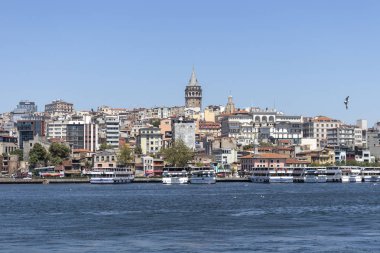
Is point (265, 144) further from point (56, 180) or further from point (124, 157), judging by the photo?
point (56, 180)

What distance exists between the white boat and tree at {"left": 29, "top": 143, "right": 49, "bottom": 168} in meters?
13.3

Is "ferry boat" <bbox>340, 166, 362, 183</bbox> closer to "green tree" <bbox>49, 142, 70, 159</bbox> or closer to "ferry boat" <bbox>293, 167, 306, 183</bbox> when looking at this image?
"ferry boat" <bbox>293, 167, 306, 183</bbox>

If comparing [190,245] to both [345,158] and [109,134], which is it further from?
[109,134]

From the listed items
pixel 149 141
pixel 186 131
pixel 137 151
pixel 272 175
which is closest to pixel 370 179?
pixel 272 175

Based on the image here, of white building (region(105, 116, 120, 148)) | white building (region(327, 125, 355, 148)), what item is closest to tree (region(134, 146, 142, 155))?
white building (region(105, 116, 120, 148))

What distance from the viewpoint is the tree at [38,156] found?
474 ft

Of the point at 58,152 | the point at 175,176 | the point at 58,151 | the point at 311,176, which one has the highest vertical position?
the point at 58,151

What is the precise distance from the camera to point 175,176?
127562mm

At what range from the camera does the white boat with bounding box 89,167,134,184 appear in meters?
129

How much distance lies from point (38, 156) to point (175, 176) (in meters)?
26.5

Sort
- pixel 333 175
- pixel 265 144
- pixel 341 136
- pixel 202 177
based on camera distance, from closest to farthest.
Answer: pixel 202 177 < pixel 333 175 < pixel 265 144 < pixel 341 136

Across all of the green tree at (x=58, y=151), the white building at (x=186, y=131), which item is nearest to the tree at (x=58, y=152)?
the green tree at (x=58, y=151)

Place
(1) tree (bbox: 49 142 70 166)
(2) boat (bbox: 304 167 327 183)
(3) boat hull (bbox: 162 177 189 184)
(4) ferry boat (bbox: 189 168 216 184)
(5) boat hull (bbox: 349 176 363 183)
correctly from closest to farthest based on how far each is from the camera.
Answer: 1. (3) boat hull (bbox: 162 177 189 184)
2. (4) ferry boat (bbox: 189 168 216 184)
3. (2) boat (bbox: 304 167 327 183)
4. (5) boat hull (bbox: 349 176 363 183)
5. (1) tree (bbox: 49 142 70 166)

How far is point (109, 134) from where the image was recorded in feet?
610
